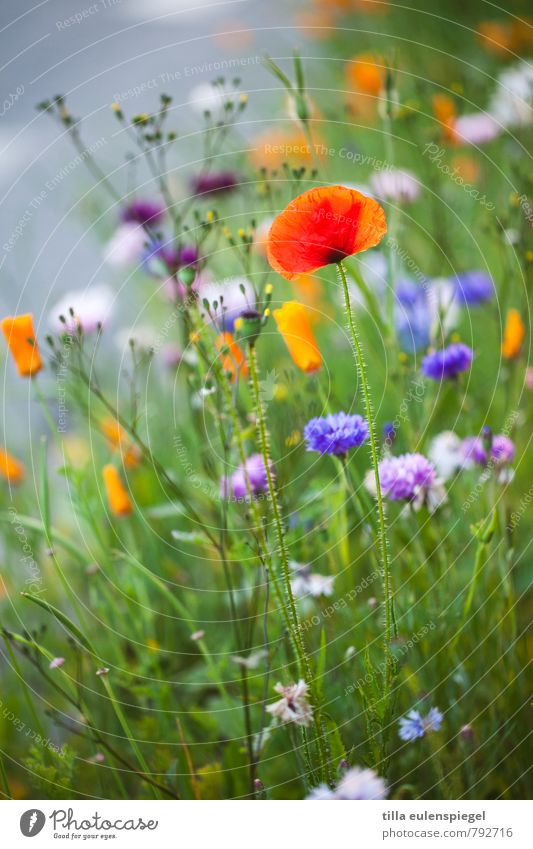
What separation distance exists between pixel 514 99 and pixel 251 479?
19.6 inches

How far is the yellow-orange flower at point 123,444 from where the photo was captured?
0.61 meters

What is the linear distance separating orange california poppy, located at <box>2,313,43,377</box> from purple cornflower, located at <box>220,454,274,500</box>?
14 cm

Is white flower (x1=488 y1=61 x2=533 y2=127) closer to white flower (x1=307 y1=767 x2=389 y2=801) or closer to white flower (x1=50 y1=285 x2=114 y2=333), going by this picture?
white flower (x1=50 y1=285 x2=114 y2=333)

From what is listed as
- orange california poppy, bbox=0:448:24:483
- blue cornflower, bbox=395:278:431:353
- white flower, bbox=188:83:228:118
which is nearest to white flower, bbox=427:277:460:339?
blue cornflower, bbox=395:278:431:353

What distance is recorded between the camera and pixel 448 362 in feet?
1.60

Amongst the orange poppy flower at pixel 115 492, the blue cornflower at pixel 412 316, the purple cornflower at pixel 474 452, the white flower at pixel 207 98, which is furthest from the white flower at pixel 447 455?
the white flower at pixel 207 98

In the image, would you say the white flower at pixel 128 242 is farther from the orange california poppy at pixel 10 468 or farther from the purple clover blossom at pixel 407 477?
the purple clover blossom at pixel 407 477

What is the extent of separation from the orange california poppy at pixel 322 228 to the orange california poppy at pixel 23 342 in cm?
17

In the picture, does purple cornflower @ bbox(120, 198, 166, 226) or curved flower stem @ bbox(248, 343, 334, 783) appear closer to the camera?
curved flower stem @ bbox(248, 343, 334, 783)

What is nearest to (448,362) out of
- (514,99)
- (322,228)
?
(322,228)

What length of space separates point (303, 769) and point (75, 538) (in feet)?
1.19

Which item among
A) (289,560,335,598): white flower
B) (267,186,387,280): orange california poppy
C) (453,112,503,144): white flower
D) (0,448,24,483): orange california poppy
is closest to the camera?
(267,186,387,280): orange california poppy

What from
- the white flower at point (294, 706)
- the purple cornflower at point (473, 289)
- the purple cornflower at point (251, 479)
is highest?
the purple cornflower at point (473, 289)

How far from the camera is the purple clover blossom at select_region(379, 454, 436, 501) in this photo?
1.44ft
